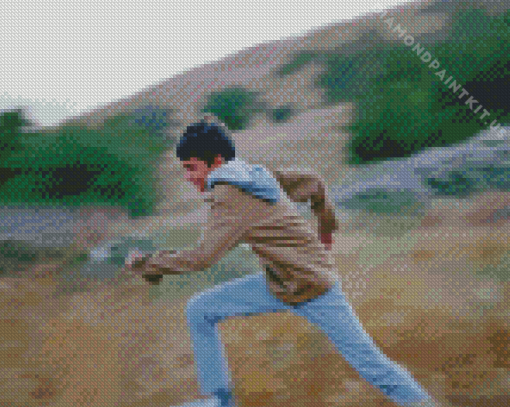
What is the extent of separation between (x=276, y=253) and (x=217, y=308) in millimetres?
432

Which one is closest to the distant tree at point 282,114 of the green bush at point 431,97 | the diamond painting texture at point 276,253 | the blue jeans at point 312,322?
the diamond painting texture at point 276,253

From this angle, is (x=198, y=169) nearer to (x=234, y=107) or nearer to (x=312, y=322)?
(x=312, y=322)

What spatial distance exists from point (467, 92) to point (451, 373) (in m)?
7.71

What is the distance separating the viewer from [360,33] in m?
18.7

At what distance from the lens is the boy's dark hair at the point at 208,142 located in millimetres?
2203

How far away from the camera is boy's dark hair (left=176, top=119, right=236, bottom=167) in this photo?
220 cm

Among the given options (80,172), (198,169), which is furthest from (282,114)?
(198,169)

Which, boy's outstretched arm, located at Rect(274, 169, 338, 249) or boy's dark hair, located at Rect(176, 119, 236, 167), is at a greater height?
boy's dark hair, located at Rect(176, 119, 236, 167)

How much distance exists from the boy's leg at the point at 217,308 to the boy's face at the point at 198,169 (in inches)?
17.8

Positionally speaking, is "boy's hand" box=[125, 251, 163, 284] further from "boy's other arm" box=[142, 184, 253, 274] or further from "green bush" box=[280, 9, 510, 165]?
"green bush" box=[280, 9, 510, 165]

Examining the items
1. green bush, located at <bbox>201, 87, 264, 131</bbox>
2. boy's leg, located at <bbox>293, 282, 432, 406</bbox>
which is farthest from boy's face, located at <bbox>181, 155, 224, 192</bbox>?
green bush, located at <bbox>201, 87, 264, 131</bbox>

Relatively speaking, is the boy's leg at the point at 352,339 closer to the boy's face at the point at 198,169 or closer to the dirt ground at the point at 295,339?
the boy's face at the point at 198,169

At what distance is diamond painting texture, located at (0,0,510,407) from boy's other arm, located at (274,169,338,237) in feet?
0.03

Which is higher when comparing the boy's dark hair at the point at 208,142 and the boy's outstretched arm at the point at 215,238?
the boy's dark hair at the point at 208,142
